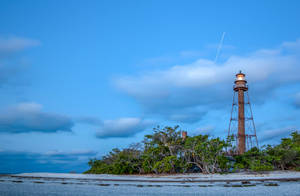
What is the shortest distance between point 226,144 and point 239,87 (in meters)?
16.7

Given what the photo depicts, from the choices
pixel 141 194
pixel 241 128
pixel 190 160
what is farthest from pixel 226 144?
pixel 241 128

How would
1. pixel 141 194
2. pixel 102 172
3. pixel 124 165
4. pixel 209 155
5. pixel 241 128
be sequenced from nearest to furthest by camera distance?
1. pixel 141 194
2. pixel 209 155
3. pixel 124 165
4. pixel 102 172
5. pixel 241 128

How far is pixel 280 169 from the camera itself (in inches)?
741

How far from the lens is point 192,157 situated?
18.5 meters

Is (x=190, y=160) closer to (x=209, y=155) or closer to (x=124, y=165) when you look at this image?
(x=209, y=155)

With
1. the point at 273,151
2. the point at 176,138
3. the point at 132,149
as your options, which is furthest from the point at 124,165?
the point at 273,151

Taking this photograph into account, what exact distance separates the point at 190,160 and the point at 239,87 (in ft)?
57.2

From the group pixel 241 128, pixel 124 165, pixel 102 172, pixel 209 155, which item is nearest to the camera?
pixel 209 155

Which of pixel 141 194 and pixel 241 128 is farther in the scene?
pixel 241 128

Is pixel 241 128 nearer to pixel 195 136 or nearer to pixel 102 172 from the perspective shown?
pixel 195 136

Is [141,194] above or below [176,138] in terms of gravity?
below

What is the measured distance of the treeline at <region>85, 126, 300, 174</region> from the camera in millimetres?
17578

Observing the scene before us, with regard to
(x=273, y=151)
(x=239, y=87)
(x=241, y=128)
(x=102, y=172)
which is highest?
(x=239, y=87)

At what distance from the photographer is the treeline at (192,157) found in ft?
57.7
